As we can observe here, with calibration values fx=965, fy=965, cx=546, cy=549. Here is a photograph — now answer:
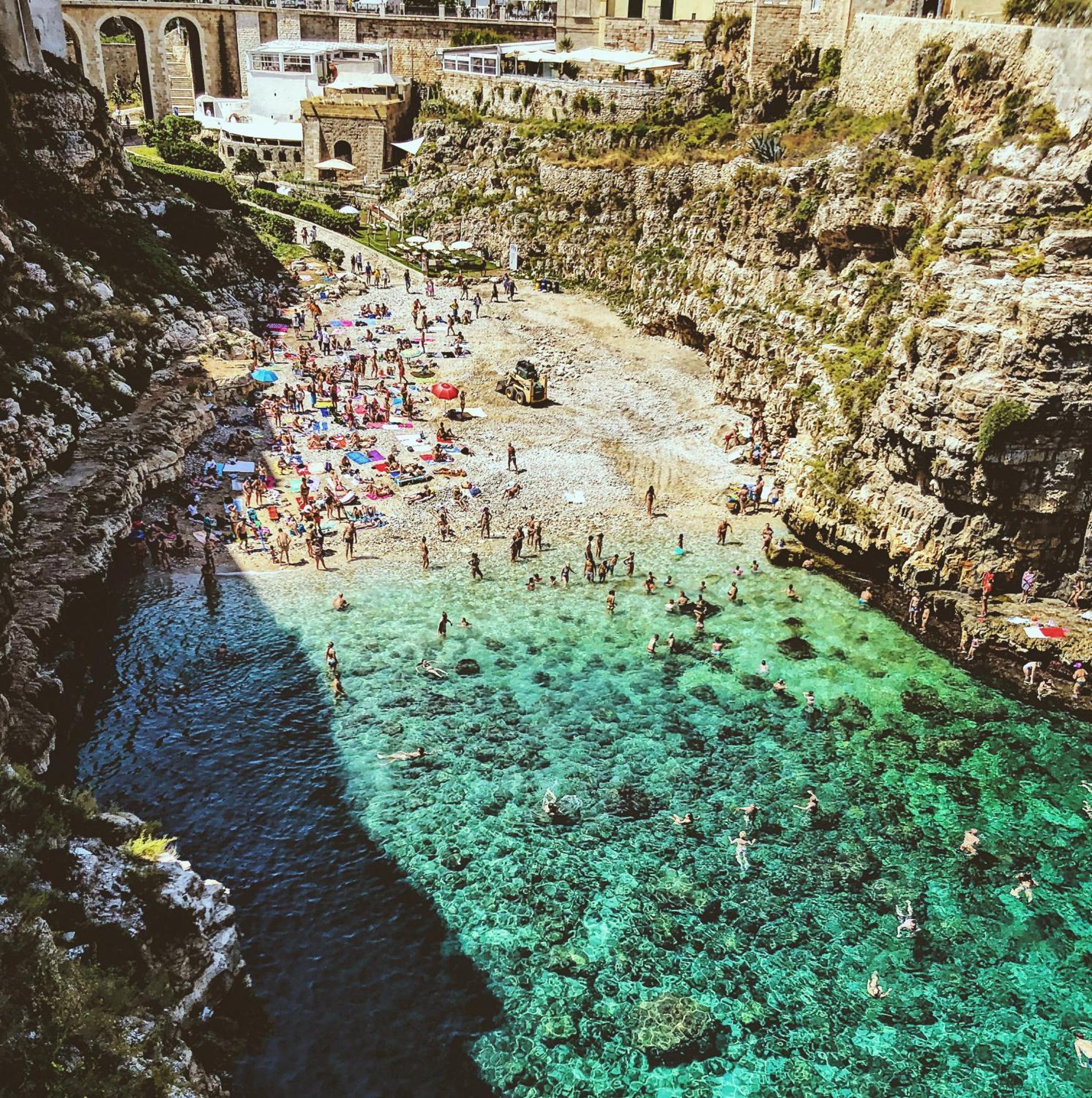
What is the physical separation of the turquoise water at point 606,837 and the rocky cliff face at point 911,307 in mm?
4050

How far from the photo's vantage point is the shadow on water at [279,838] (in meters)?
16.7

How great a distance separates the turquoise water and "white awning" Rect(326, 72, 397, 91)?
50869mm

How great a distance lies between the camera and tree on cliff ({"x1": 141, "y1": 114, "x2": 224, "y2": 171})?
67.6 meters

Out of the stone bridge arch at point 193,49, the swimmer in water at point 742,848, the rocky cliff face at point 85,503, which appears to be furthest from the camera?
Result: the stone bridge arch at point 193,49

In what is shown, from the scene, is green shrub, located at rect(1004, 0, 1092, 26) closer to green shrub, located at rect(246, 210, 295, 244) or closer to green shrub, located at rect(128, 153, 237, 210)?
A: green shrub, located at rect(246, 210, 295, 244)

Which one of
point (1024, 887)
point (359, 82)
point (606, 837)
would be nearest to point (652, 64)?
point (359, 82)

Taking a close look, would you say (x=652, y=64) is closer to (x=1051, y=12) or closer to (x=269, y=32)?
(x=1051, y=12)

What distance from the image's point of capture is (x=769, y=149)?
4469cm

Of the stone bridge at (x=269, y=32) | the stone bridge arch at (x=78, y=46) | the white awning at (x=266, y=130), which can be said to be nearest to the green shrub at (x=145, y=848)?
the white awning at (x=266, y=130)

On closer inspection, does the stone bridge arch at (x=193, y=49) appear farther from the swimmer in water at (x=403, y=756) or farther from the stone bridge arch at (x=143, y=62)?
the swimmer in water at (x=403, y=756)

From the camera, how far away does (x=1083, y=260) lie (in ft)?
86.3

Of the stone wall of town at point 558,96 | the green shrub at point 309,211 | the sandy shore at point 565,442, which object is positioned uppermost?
the stone wall of town at point 558,96

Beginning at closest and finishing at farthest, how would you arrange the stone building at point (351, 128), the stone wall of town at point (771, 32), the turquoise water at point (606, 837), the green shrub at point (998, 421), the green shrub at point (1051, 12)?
1. the turquoise water at point (606, 837)
2. the green shrub at point (998, 421)
3. the green shrub at point (1051, 12)
4. the stone wall of town at point (771, 32)
5. the stone building at point (351, 128)

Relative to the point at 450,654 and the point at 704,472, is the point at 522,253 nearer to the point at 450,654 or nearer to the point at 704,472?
the point at 704,472
